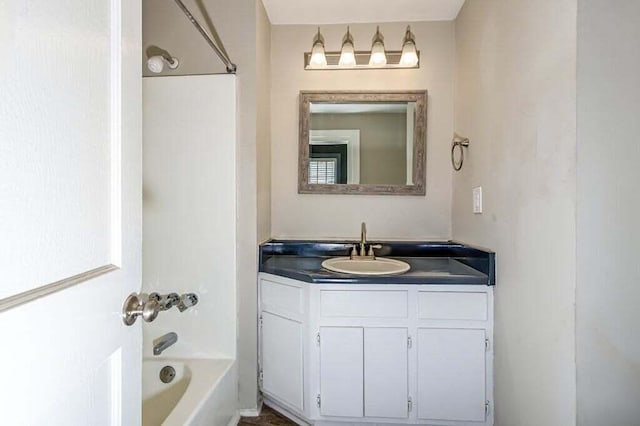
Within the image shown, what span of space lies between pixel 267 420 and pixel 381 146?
1726mm

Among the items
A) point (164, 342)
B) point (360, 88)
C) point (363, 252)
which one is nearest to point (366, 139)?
point (360, 88)

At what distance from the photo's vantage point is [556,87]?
1.19 meters

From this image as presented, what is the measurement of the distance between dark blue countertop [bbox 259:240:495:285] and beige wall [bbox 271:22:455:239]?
7.1 inches

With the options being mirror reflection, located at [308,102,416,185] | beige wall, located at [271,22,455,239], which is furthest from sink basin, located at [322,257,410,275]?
mirror reflection, located at [308,102,416,185]

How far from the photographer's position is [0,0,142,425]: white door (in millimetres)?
507

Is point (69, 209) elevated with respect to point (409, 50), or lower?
lower

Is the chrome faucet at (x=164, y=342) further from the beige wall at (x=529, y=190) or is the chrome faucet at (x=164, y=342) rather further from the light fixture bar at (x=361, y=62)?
the light fixture bar at (x=361, y=62)

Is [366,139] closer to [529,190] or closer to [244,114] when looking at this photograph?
[244,114]

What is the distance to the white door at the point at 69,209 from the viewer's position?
0.51m

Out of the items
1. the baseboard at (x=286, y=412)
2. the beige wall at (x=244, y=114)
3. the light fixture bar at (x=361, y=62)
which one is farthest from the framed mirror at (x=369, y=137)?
the baseboard at (x=286, y=412)

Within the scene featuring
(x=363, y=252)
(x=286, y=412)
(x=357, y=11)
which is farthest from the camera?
(x=357, y=11)

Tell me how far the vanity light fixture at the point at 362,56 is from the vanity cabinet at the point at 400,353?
4.51ft

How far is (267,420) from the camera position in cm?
195

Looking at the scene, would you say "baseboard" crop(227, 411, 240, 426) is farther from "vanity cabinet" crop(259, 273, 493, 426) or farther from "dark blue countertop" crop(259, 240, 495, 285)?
"dark blue countertop" crop(259, 240, 495, 285)
